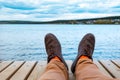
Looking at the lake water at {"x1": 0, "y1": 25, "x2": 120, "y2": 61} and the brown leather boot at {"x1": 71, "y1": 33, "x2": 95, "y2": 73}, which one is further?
the lake water at {"x1": 0, "y1": 25, "x2": 120, "y2": 61}

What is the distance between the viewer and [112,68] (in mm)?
2725

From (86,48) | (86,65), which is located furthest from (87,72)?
(86,48)

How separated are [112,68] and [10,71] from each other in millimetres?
897

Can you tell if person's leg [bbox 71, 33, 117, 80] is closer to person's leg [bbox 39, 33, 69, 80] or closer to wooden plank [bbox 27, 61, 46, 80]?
person's leg [bbox 39, 33, 69, 80]

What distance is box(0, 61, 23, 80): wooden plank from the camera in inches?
95.6

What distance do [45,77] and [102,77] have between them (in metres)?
0.34

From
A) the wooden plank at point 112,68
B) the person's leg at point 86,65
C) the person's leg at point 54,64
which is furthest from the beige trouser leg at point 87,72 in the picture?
the wooden plank at point 112,68

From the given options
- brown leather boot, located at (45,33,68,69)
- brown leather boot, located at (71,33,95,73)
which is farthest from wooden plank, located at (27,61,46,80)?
brown leather boot, located at (71,33,95,73)

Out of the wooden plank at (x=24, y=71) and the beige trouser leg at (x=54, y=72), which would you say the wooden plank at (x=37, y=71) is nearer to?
the wooden plank at (x=24, y=71)

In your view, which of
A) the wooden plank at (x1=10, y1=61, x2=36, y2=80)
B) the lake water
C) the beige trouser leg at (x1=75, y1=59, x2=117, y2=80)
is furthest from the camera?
the lake water

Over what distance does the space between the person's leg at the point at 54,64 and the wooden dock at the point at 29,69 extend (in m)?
0.18

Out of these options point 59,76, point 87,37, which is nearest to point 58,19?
point 87,37

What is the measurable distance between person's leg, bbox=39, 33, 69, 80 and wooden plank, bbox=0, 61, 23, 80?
34 centimetres

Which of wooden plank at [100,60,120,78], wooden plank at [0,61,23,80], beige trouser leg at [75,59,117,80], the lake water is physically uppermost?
beige trouser leg at [75,59,117,80]
